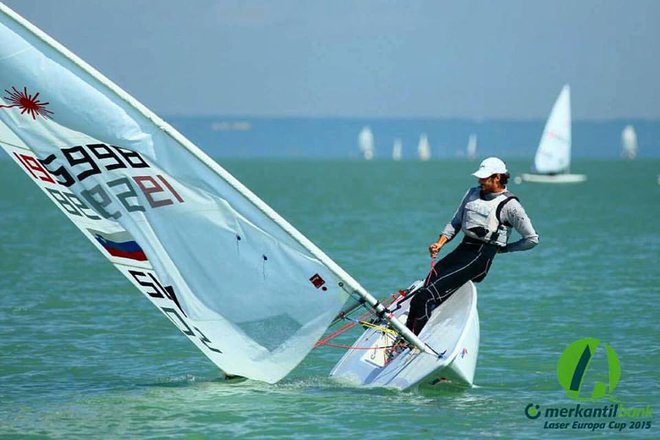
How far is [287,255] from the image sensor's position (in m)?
12.0

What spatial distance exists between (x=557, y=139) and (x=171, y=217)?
218 ft

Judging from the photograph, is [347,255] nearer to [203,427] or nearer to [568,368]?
[568,368]

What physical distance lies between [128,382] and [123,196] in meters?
3.37

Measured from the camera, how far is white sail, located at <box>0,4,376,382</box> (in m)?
11.3

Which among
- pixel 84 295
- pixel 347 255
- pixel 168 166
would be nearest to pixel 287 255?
pixel 168 166

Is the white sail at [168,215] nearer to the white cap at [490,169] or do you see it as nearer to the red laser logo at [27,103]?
the red laser logo at [27,103]

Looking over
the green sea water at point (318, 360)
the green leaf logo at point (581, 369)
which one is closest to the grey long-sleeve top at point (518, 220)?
the green sea water at point (318, 360)

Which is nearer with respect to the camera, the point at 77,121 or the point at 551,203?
the point at 77,121

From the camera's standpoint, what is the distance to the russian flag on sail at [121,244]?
12.1m

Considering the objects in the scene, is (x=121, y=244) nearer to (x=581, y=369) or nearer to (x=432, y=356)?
(x=432, y=356)

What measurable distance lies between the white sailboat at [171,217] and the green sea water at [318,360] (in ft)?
2.34

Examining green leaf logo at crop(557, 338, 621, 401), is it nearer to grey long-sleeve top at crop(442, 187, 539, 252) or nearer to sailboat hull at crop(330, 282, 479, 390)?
sailboat hull at crop(330, 282, 479, 390)

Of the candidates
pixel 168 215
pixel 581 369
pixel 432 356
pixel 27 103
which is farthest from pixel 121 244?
pixel 581 369

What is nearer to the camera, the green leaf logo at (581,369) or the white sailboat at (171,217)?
the white sailboat at (171,217)
